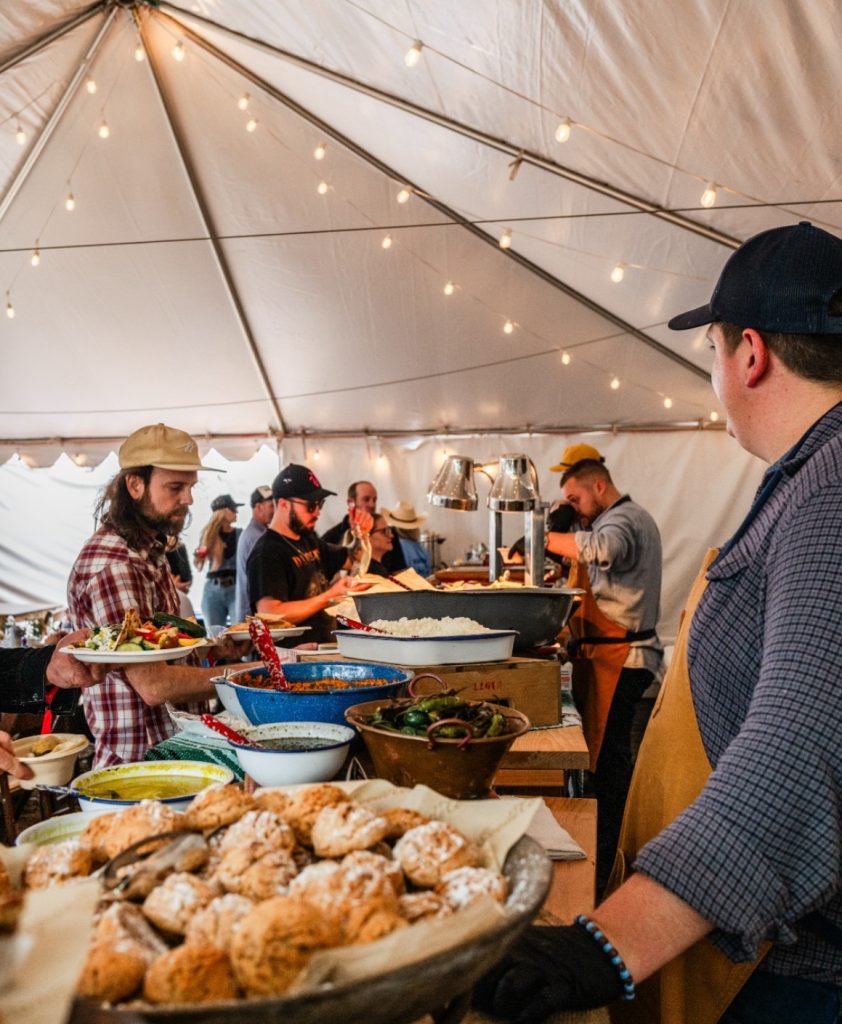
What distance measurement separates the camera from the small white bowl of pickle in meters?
3.65

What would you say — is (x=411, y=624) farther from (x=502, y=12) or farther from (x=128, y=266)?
(x=128, y=266)

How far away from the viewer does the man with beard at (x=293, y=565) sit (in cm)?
489

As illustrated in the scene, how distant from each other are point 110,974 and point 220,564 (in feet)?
25.9

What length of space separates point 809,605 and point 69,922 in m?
0.93

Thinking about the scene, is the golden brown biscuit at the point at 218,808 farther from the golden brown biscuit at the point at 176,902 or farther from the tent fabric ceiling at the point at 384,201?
the tent fabric ceiling at the point at 384,201

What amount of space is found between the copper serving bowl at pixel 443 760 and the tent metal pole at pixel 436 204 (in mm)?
5477

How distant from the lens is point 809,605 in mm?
1183

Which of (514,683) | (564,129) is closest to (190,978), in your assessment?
(514,683)

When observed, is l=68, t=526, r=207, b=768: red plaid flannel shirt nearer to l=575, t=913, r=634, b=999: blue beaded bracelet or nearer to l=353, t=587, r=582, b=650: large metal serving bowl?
l=353, t=587, r=582, b=650: large metal serving bowl

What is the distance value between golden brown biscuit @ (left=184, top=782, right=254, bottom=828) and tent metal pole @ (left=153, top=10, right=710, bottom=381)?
5.80 metres

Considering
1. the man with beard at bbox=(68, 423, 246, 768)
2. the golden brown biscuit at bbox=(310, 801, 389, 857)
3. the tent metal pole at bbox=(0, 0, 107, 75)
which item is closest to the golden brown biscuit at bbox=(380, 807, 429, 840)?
A: the golden brown biscuit at bbox=(310, 801, 389, 857)

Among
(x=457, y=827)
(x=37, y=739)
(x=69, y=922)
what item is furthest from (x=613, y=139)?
(x=69, y=922)

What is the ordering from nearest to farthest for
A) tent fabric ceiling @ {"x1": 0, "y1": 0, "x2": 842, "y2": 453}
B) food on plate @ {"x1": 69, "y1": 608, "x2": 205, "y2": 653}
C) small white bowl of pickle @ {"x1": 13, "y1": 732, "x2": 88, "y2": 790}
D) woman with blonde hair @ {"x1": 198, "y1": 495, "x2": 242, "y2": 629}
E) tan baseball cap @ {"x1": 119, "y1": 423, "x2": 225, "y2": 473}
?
1. food on plate @ {"x1": 69, "y1": 608, "x2": 205, "y2": 653}
2. tan baseball cap @ {"x1": 119, "y1": 423, "x2": 225, "y2": 473}
3. small white bowl of pickle @ {"x1": 13, "y1": 732, "x2": 88, "y2": 790}
4. tent fabric ceiling @ {"x1": 0, "y1": 0, "x2": 842, "y2": 453}
5. woman with blonde hair @ {"x1": 198, "y1": 495, "x2": 242, "y2": 629}

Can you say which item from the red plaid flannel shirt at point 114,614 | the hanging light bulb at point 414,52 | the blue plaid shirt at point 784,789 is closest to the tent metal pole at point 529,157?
the hanging light bulb at point 414,52
